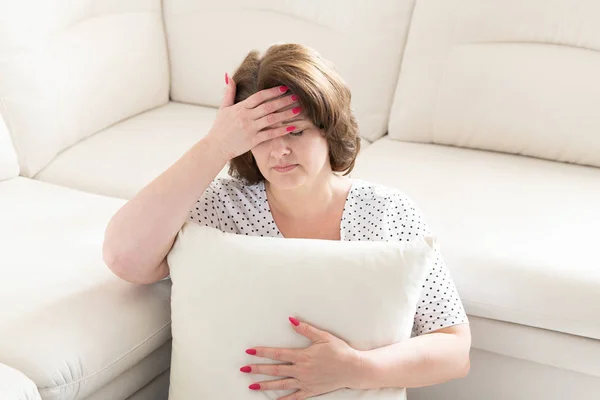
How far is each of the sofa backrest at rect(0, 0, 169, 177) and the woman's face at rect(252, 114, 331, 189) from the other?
93cm

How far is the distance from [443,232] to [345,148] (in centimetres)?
36

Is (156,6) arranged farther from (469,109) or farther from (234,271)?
(234,271)

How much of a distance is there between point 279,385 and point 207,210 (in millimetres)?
379

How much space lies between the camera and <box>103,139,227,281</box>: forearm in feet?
4.55

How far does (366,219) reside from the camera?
153cm

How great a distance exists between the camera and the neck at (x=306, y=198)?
5.00 feet

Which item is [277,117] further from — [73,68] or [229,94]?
[73,68]

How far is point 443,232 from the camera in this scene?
1.74 metres

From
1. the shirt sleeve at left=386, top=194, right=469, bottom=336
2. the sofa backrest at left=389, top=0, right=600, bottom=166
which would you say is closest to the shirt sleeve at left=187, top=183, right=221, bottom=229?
the shirt sleeve at left=386, top=194, right=469, bottom=336

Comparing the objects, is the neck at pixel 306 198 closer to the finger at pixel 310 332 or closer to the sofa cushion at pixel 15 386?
the finger at pixel 310 332

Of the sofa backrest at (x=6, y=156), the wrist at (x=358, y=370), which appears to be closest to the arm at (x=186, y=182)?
the wrist at (x=358, y=370)

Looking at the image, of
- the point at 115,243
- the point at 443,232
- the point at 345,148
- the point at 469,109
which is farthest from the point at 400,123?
the point at 115,243

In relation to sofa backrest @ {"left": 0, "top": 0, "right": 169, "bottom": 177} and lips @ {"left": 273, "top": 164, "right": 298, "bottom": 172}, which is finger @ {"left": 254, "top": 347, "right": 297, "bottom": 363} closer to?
lips @ {"left": 273, "top": 164, "right": 298, "bottom": 172}

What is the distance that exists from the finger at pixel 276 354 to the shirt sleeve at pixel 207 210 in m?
0.30
